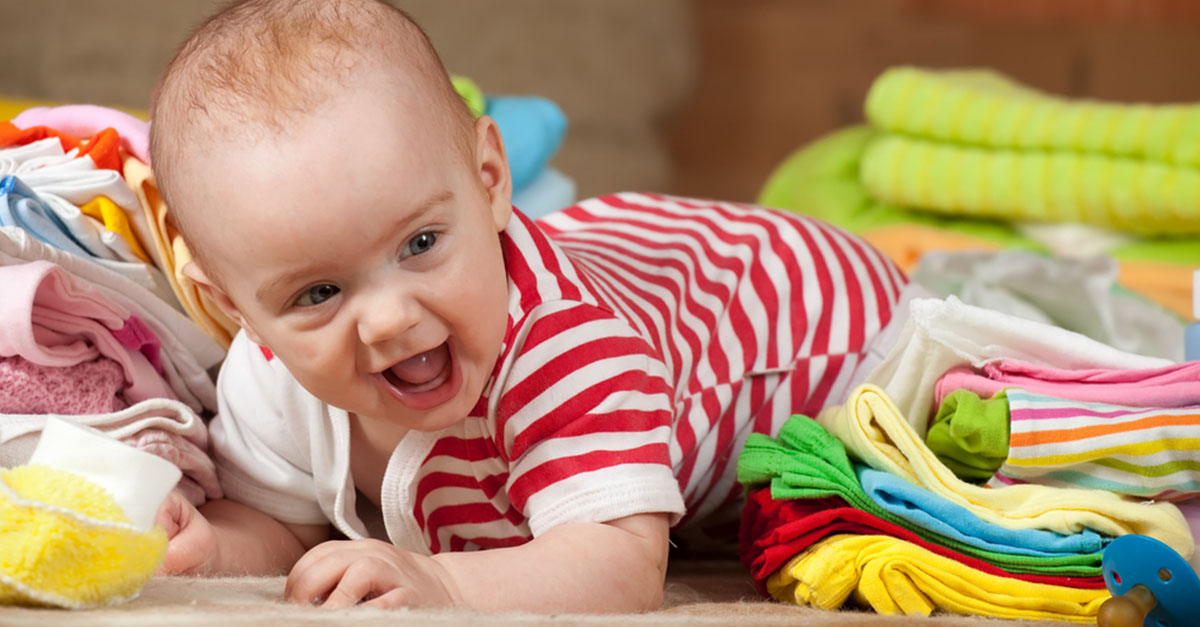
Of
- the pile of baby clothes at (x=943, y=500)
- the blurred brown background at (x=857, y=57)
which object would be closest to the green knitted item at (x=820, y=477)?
the pile of baby clothes at (x=943, y=500)

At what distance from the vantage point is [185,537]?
2.78ft

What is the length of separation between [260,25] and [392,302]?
0.63 feet

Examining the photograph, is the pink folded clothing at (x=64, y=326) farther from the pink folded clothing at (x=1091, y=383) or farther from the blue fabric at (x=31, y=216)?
the pink folded clothing at (x=1091, y=383)

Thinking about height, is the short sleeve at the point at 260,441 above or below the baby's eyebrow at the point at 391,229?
below

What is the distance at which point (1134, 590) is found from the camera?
2.29 ft

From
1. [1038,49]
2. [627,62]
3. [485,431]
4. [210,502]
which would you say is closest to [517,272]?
[485,431]

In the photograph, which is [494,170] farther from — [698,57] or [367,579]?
[698,57]

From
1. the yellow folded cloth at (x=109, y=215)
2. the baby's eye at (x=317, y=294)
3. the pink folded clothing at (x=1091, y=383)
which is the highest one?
the baby's eye at (x=317, y=294)

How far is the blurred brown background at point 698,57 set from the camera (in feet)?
6.49

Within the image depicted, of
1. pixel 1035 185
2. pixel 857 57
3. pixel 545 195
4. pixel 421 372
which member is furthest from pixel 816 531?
pixel 857 57

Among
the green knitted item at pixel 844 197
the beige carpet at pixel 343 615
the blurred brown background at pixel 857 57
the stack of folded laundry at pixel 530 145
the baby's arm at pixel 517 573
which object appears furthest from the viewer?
the blurred brown background at pixel 857 57

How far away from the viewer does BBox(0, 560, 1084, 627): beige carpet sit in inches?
23.0

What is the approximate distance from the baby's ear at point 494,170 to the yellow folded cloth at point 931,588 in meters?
0.30

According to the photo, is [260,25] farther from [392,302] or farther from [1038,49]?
[1038,49]
